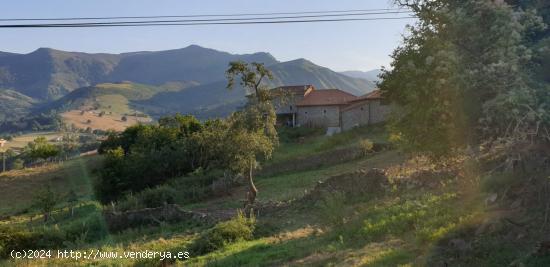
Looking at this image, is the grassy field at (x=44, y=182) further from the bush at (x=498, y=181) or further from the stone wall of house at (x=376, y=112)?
the bush at (x=498, y=181)

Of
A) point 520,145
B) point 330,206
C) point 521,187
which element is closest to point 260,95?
point 330,206

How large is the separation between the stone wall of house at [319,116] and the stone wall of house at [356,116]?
3.30 metres

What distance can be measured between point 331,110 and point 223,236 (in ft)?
159

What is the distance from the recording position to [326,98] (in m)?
66.1

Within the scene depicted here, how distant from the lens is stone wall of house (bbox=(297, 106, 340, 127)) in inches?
2506

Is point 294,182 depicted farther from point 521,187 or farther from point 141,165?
point 521,187

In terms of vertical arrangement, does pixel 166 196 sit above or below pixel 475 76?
below

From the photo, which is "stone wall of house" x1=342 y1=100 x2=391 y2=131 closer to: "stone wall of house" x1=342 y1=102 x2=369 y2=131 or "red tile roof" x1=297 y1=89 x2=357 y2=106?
"stone wall of house" x1=342 y1=102 x2=369 y2=131

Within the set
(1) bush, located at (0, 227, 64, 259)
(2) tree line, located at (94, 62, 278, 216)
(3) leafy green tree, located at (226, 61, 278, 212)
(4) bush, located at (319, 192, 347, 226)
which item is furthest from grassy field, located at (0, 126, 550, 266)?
(2) tree line, located at (94, 62, 278, 216)

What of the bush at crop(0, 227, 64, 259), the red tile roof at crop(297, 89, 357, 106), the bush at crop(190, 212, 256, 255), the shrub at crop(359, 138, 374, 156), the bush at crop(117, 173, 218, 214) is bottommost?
the bush at crop(117, 173, 218, 214)

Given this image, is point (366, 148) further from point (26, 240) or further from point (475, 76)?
point (475, 76)

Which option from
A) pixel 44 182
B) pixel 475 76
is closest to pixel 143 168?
pixel 44 182

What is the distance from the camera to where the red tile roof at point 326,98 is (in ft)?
211

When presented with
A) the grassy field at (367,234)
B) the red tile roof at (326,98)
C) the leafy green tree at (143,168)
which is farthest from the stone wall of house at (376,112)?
the grassy field at (367,234)
